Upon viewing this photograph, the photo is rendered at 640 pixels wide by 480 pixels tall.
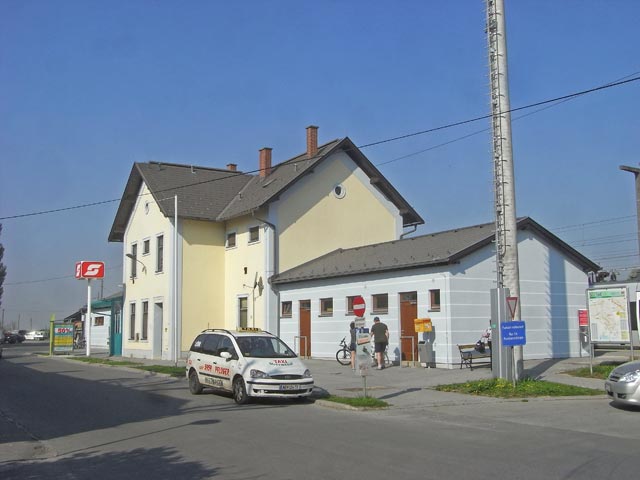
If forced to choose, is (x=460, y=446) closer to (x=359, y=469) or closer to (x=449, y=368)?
(x=359, y=469)

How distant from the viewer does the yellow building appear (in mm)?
32156

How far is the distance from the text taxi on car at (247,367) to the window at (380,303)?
8.48 m

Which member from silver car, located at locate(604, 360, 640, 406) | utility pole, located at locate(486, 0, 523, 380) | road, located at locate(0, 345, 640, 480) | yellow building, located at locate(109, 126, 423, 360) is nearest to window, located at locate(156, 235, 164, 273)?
yellow building, located at locate(109, 126, 423, 360)

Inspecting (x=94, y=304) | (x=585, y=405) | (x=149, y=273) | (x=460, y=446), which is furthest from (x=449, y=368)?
(x=94, y=304)

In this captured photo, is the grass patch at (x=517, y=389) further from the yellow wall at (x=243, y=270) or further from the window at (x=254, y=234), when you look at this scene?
the window at (x=254, y=234)

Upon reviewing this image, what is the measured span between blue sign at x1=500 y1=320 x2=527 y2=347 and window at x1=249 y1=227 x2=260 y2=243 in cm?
1681

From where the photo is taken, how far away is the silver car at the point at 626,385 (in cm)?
1424

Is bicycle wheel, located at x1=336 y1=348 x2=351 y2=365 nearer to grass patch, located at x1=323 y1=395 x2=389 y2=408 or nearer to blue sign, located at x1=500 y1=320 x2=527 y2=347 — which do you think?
blue sign, located at x1=500 y1=320 x2=527 y2=347

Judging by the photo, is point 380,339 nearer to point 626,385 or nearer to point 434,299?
point 434,299

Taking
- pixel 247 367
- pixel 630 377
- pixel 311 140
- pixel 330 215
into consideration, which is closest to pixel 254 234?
pixel 330 215

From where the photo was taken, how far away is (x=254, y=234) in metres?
33.0

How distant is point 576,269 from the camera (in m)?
26.4

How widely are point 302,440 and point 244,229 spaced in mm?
23585

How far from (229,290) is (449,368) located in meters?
15.4
